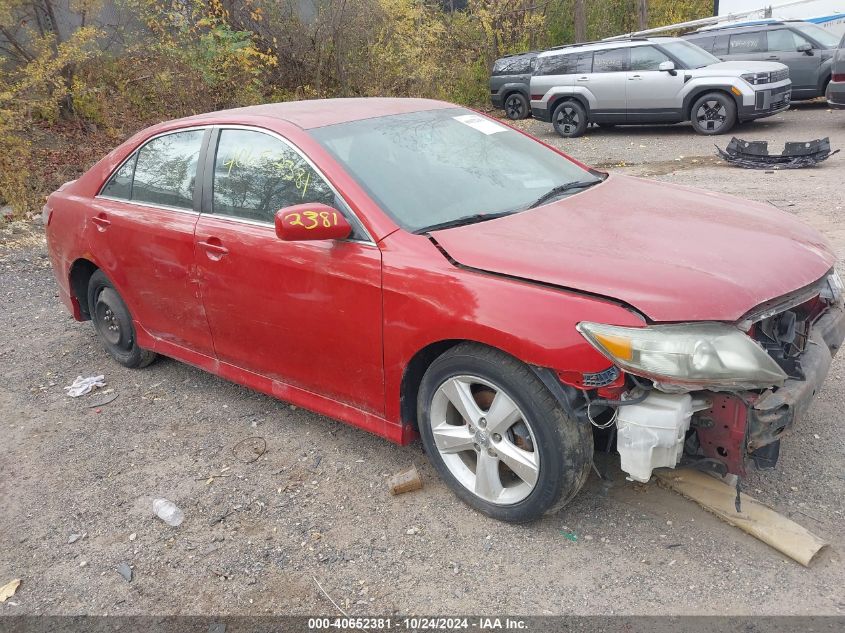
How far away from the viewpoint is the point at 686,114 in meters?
12.8

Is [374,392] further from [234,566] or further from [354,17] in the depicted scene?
[354,17]

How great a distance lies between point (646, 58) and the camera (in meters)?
13.0

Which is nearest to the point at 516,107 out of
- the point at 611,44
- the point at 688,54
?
the point at 611,44

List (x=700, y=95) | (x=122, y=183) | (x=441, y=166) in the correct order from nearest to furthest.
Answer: (x=441, y=166) → (x=122, y=183) → (x=700, y=95)

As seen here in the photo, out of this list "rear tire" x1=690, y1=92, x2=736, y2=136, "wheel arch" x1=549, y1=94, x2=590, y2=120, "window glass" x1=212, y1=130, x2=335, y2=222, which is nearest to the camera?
"window glass" x1=212, y1=130, x2=335, y2=222

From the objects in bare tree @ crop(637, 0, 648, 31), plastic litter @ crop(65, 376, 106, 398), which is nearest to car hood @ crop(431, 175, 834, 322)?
plastic litter @ crop(65, 376, 106, 398)

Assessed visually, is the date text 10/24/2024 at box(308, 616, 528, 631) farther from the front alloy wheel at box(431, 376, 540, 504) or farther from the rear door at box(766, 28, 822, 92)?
the rear door at box(766, 28, 822, 92)

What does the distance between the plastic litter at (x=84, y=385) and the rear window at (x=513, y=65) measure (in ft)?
43.0

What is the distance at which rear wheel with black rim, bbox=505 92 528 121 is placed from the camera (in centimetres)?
1622

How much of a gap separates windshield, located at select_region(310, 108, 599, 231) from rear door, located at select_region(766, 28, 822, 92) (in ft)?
39.6

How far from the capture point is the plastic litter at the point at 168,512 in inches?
130

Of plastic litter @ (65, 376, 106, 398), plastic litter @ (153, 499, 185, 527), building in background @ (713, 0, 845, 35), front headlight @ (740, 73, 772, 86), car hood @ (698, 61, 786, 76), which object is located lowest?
plastic litter @ (153, 499, 185, 527)

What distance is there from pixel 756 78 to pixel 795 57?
2390 mm

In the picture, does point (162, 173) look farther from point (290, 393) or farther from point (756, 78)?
point (756, 78)
